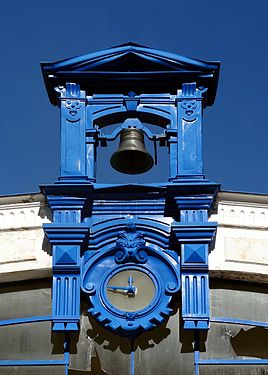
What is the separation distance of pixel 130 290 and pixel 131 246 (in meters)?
0.49

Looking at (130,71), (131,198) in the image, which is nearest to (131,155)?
(131,198)

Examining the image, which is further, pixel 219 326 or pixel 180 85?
pixel 180 85

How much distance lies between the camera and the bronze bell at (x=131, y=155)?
14.1 metres

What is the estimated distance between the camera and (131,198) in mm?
13797

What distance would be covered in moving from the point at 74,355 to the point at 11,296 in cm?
112

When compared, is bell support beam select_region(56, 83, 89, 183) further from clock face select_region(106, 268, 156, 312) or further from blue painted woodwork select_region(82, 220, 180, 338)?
clock face select_region(106, 268, 156, 312)

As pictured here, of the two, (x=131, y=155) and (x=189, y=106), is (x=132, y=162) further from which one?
(x=189, y=106)

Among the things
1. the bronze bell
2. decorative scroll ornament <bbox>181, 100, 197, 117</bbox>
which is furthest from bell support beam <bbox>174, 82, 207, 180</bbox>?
the bronze bell

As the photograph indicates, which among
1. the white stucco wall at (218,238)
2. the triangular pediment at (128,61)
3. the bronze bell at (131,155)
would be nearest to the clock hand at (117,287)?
the white stucco wall at (218,238)

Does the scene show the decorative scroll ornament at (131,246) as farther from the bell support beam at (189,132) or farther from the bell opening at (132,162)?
the bell opening at (132,162)

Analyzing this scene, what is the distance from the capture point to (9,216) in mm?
14039

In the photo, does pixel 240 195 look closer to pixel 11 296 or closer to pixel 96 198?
pixel 96 198

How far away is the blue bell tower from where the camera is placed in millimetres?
13328

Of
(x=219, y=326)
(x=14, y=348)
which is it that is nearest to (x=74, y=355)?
(x=14, y=348)
